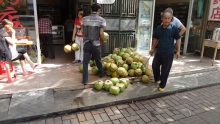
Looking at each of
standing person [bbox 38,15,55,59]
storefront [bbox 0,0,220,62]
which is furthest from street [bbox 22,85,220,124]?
standing person [bbox 38,15,55,59]

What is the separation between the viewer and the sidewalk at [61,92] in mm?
3377

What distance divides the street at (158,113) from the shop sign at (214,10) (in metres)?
3.90

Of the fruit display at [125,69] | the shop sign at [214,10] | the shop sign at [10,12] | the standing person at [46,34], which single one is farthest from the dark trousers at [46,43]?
the shop sign at [214,10]

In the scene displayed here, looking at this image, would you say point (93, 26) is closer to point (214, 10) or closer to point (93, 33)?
point (93, 33)

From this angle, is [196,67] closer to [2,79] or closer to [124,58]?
[124,58]

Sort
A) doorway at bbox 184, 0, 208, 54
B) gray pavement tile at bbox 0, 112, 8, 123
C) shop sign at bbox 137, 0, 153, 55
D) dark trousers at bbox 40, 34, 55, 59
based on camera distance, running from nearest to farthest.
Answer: gray pavement tile at bbox 0, 112, 8, 123
shop sign at bbox 137, 0, 153, 55
dark trousers at bbox 40, 34, 55, 59
doorway at bbox 184, 0, 208, 54

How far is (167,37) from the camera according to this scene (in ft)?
13.1

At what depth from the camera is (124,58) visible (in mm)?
4965

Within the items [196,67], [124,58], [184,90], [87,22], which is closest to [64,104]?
[87,22]

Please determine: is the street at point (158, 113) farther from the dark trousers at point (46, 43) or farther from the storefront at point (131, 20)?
the dark trousers at point (46, 43)

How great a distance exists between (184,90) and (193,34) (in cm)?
389

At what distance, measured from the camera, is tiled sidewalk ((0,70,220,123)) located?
3.28m

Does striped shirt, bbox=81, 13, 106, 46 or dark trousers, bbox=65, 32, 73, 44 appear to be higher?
striped shirt, bbox=81, 13, 106, 46

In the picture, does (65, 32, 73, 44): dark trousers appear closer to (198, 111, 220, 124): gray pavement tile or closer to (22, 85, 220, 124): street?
(22, 85, 220, 124): street
